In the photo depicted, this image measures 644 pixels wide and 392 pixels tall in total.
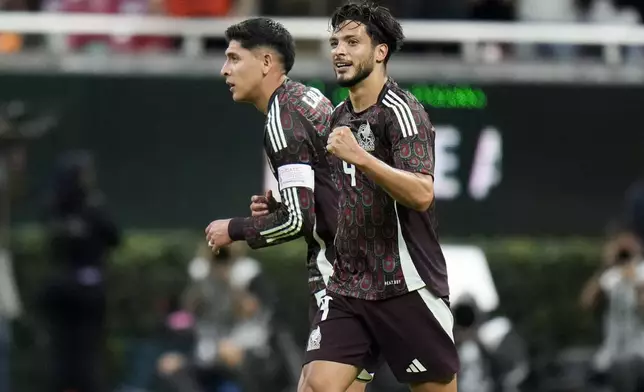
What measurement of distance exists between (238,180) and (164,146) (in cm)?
69

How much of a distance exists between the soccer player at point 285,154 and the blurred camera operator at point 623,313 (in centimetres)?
591

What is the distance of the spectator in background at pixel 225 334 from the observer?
12859 millimetres

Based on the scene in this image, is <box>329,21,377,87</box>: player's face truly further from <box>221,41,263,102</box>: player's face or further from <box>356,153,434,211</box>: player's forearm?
<box>221,41,263,102</box>: player's face

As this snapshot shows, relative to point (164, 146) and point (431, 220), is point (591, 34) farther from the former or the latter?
point (431, 220)

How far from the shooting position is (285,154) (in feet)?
24.5

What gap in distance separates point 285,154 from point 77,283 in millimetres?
5954

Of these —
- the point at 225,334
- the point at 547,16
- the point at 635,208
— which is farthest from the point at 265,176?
the point at 635,208

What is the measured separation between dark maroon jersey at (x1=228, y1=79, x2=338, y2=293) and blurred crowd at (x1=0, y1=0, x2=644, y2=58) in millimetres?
5859

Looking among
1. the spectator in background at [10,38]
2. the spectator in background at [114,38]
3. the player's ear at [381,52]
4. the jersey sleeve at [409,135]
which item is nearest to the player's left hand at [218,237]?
the jersey sleeve at [409,135]

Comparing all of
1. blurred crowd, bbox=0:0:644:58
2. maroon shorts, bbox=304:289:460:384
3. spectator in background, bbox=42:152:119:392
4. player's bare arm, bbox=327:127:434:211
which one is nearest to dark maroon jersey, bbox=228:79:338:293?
maroon shorts, bbox=304:289:460:384

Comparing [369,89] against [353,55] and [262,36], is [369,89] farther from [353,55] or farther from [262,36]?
[262,36]

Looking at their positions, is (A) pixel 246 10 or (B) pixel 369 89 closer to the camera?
(B) pixel 369 89

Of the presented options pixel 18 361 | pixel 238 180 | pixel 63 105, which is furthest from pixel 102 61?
pixel 18 361

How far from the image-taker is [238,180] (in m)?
13.5
